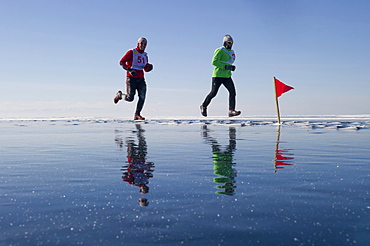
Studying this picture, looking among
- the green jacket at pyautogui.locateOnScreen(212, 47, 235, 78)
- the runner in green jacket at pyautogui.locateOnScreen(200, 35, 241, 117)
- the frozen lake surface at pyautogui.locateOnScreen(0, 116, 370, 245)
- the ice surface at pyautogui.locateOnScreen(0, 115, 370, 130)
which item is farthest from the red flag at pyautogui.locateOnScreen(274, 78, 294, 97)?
the frozen lake surface at pyautogui.locateOnScreen(0, 116, 370, 245)

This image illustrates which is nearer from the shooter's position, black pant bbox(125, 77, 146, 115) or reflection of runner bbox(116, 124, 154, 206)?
reflection of runner bbox(116, 124, 154, 206)

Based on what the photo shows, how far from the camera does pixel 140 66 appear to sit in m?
12.2

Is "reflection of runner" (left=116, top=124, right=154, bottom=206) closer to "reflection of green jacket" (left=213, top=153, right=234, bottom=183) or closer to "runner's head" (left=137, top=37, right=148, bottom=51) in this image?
"reflection of green jacket" (left=213, top=153, right=234, bottom=183)

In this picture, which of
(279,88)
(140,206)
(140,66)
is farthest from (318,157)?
(140,66)

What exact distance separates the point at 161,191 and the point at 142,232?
69cm

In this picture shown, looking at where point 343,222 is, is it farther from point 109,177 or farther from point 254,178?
point 109,177

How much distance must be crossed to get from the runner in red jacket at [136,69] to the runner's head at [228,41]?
255cm

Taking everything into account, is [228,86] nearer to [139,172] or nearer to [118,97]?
[118,97]

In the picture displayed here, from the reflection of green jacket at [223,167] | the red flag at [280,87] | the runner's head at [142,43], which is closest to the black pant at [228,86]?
the red flag at [280,87]

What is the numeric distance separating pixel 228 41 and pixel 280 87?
79.7 inches

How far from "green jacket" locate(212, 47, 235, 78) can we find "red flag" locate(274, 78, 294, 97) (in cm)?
146

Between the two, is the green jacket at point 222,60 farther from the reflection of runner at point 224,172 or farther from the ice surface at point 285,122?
the reflection of runner at point 224,172

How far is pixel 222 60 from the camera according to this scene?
445 inches

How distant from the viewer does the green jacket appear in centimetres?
1123
